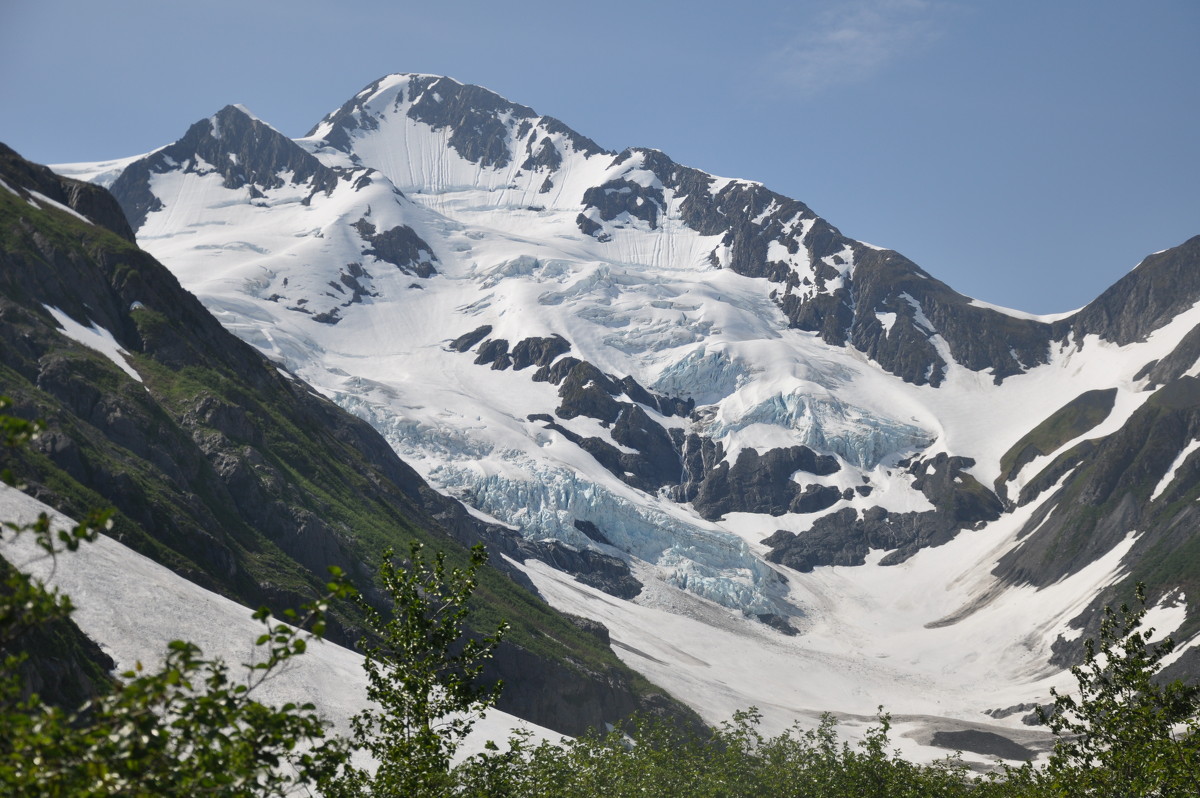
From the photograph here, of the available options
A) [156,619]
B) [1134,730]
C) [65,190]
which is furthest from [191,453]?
[1134,730]

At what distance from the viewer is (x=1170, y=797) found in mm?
29234

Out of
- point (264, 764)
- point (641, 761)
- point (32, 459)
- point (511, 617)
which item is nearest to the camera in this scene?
point (264, 764)

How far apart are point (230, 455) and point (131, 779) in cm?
9812

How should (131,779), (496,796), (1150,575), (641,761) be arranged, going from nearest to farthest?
1. (131,779)
2. (496,796)
3. (641,761)
4. (1150,575)

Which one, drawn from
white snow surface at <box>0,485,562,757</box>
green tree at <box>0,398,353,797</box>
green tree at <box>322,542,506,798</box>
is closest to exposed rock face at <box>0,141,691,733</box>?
white snow surface at <box>0,485,562,757</box>

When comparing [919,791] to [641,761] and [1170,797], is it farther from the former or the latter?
[1170,797]

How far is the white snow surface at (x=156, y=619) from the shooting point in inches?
2125

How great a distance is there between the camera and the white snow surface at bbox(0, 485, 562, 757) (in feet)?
177

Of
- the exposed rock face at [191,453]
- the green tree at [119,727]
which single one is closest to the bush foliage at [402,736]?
the green tree at [119,727]

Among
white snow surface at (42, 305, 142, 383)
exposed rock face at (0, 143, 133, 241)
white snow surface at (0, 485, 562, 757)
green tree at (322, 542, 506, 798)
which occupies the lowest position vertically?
white snow surface at (0, 485, 562, 757)

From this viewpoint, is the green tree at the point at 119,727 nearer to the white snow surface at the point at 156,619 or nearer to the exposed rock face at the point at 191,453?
the white snow surface at the point at 156,619

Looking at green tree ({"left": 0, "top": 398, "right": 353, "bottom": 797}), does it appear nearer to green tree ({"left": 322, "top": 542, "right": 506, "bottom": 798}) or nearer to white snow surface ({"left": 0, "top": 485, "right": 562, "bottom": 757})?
green tree ({"left": 322, "top": 542, "right": 506, "bottom": 798})

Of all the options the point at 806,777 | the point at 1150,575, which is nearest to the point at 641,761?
the point at 806,777

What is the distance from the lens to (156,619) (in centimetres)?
5781
